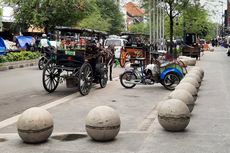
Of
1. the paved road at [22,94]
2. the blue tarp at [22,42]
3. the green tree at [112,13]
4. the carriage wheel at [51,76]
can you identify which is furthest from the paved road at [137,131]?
the green tree at [112,13]

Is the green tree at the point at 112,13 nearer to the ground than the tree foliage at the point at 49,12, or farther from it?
farther from it

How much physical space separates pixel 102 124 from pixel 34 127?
1073 millimetres

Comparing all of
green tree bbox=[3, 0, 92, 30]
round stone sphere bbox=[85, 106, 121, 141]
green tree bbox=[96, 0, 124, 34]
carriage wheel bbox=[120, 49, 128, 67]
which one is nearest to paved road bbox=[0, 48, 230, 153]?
round stone sphere bbox=[85, 106, 121, 141]

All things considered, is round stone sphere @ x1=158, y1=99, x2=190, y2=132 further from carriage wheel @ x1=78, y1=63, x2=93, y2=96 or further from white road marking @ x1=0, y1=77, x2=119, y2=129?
carriage wheel @ x1=78, y1=63, x2=93, y2=96

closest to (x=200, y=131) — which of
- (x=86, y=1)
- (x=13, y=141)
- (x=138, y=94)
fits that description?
(x=13, y=141)

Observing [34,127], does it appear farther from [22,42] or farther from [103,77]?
[22,42]

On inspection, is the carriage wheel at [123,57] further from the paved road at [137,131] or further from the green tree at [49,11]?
the paved road at [137,131]

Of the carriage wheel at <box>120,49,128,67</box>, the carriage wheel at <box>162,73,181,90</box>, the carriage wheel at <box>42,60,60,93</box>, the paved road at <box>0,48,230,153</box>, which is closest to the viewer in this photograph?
the paved road at <box>0,48,230,153</box>

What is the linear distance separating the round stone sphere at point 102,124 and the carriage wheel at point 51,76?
282 inches

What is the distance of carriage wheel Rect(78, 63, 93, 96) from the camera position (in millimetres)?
13724

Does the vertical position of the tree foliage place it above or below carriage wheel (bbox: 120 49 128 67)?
above

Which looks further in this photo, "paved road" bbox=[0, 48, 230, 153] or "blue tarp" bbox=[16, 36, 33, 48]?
"blue tarp" bbox=[16, 36, 33, 48]

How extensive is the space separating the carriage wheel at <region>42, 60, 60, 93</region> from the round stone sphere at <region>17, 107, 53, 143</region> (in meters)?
7.06

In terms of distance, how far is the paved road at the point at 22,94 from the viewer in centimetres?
1171
